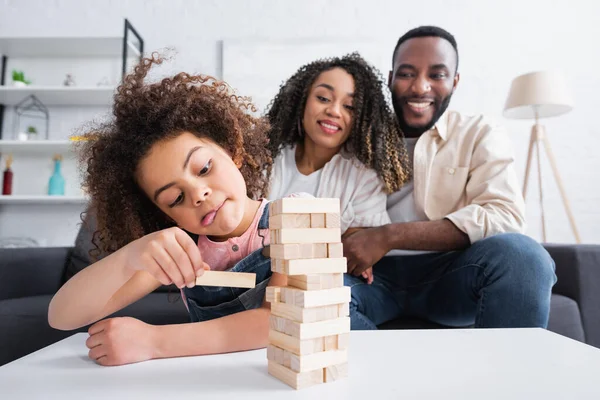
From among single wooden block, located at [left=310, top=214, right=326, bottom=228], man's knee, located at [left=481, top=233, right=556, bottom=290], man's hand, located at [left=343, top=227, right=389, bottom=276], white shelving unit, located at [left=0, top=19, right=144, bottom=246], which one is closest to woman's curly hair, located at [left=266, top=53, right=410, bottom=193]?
man's hand, located at [left=343, top=227, right=389, bottom=276]

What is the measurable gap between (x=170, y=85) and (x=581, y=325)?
1477 mm

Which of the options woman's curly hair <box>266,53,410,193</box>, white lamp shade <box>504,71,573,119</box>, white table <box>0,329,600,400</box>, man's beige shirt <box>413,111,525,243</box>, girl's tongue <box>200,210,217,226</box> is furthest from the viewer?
white lamp shade <box>504,71,573,119</box>

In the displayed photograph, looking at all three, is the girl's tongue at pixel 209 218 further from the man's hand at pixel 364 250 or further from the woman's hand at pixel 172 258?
the man's hand at pixel 364 250

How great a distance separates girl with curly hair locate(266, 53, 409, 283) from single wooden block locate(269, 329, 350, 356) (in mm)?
830

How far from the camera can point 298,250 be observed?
2.04ft

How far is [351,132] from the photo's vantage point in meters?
1.59

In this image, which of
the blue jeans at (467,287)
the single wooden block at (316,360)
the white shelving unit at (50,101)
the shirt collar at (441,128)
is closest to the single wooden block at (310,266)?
the single wooden block at (316,360)

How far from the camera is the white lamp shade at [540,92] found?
278 cm

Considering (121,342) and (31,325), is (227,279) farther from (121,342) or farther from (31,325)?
(31,325)

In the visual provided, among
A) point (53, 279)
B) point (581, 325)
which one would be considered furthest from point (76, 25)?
point (581, 325)

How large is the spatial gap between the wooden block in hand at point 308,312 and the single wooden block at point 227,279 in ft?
0.18

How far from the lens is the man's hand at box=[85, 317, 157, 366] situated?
0.71 metres

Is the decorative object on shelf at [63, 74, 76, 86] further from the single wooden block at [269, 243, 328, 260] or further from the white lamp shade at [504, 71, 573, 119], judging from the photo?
the single wooden block at [269, 243, 328, 260]

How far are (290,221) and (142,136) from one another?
48 centimetres
